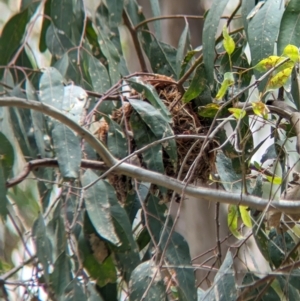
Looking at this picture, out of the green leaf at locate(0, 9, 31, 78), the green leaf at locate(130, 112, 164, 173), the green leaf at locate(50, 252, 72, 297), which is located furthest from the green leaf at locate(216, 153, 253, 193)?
the green leaf at locate(0, 9, 31, 78)

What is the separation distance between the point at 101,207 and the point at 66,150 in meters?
0.14

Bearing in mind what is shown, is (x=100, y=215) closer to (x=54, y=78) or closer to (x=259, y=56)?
(x=54, y=78)

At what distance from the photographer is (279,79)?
780 millimetres

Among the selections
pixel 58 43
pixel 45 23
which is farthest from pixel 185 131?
pixel 45 23

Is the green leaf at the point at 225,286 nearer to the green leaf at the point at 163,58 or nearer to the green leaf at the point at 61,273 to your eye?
the green leaf at the point at 61,273

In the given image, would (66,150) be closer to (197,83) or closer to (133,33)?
(197,83)

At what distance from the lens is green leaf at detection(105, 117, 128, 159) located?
1.04 meters

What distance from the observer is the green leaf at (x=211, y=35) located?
949 mm

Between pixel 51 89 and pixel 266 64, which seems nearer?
pixel 266 64

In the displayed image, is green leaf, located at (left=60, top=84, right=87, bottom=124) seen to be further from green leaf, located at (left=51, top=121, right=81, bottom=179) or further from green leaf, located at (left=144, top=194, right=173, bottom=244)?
green leaf, located at (left=144, top=194, right=173, bottom=244)

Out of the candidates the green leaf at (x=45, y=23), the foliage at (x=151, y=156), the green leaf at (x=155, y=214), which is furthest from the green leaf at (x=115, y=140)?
the green leaf at (x=45, y=23)

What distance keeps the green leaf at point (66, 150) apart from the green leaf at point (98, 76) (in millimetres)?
283

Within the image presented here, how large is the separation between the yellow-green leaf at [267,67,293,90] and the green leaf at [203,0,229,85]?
169 millimetres

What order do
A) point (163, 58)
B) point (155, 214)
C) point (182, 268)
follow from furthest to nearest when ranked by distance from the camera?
point (163, 58)
point (155, 214)
point (182, 268)
